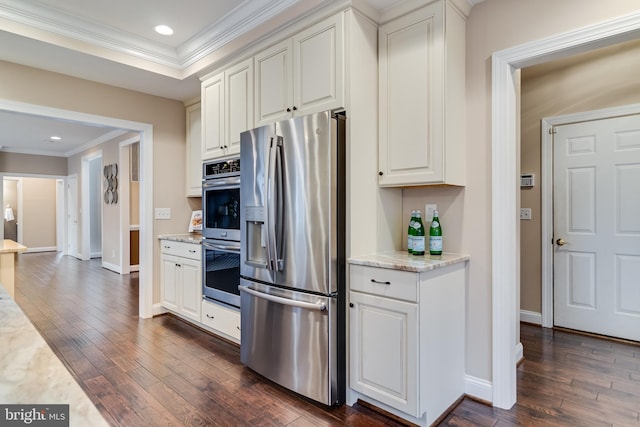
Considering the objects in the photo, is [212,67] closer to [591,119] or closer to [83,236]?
[591,119]

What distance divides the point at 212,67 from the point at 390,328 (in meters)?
2.72

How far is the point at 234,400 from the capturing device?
2234 millimetres

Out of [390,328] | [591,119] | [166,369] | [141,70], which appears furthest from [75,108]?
[591,119]

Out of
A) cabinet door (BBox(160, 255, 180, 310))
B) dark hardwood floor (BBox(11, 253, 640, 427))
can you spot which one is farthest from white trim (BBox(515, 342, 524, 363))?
cabinet door (BBox(160, 255, 180, 310))

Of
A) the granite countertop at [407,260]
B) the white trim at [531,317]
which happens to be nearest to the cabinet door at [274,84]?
the granite countertop at [407,260]

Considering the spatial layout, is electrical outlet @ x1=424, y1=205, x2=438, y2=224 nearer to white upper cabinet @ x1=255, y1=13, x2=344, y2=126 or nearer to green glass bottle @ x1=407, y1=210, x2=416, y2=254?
green glass bottle @ x1=407, y1=210, x2=416, y2=254

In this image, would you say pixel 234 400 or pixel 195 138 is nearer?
pixel 234 400

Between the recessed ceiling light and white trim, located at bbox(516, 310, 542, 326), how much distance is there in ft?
14.3

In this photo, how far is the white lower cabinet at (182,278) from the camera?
345 centimetres

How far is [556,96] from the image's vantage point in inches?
139

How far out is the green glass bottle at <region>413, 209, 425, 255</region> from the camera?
2.28m

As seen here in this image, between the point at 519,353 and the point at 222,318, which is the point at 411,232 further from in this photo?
the point at 222,318

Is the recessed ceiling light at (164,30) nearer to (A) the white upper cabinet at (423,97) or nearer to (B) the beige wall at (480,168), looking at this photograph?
(A) the white upper cabinet at (423,97)

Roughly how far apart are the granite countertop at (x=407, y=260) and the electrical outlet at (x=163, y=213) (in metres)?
2.70
